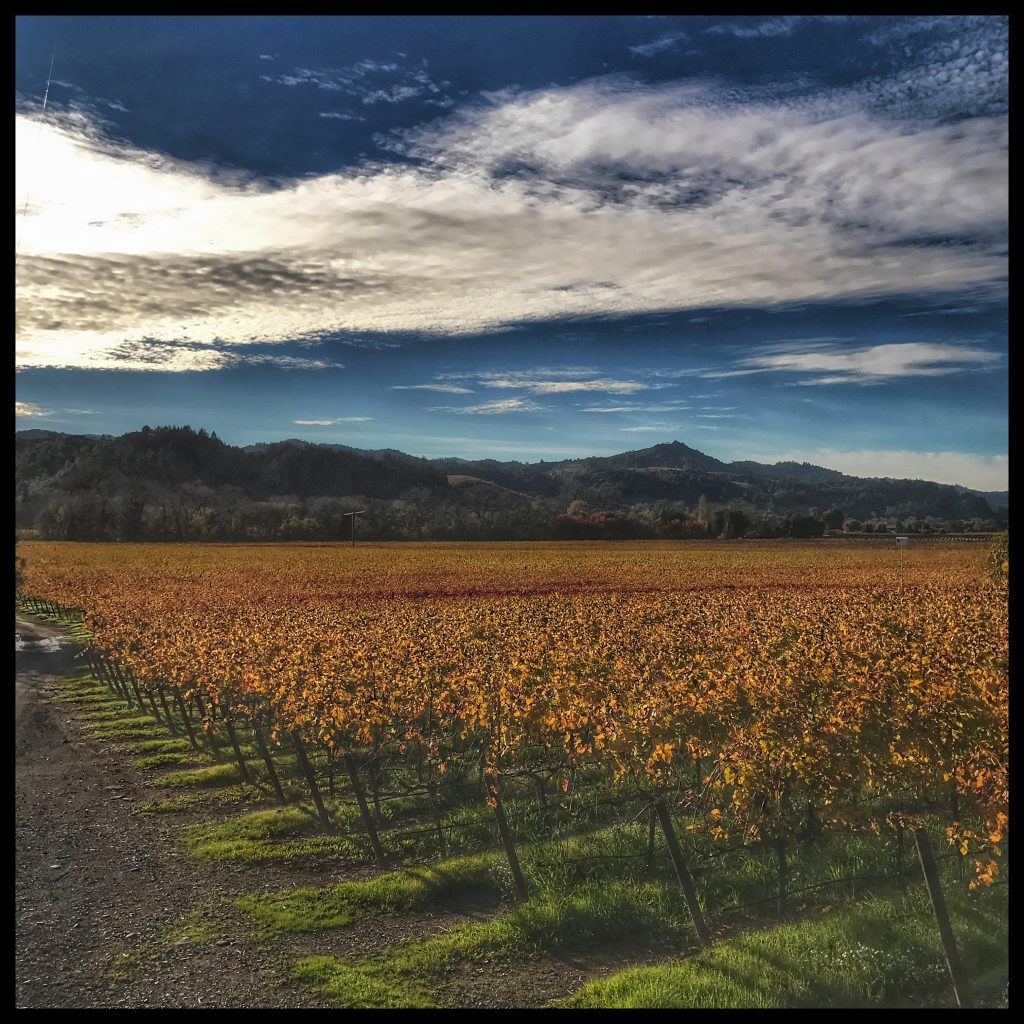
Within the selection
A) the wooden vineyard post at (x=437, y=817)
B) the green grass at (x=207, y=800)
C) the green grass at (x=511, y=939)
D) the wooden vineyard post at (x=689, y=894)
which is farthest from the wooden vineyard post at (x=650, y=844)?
the green grass at (x=207, y=800)

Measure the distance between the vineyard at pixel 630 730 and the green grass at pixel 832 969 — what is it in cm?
43

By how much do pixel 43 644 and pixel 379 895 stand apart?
1111 inches

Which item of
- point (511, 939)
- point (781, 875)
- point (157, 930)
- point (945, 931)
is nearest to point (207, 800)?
point (157, 930)

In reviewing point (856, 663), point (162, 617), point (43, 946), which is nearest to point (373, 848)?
point (43, 946)

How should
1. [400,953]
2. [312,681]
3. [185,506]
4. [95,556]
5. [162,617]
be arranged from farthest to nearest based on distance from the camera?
[185,506]
[95,556]
[162,617]
[312,681]
[400,953]

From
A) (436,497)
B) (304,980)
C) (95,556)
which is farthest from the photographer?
(436,497)

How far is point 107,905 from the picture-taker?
8.86 metres

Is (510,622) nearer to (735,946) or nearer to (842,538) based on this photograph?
(735,946)

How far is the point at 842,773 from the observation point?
27.2 feet

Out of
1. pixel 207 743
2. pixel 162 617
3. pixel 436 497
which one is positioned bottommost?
pixel 207 743

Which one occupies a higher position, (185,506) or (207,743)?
(185,506)

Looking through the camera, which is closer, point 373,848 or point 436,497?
point 373,848

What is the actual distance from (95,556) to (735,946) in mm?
49939

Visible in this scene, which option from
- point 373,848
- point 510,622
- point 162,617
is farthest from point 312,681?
point 162,617
